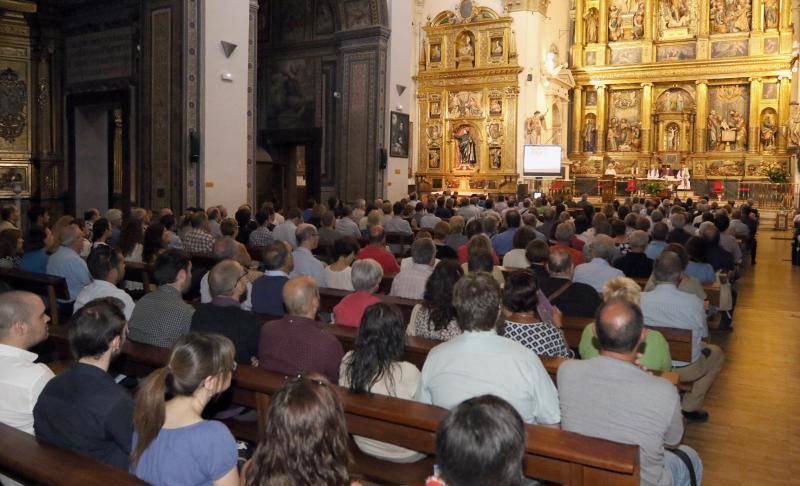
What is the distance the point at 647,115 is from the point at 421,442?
1082 inches

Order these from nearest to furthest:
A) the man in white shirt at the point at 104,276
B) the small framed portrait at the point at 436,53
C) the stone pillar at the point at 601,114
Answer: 1. the man in white shirt at the point at 104,276
2. the small framed portrait at the point at 436,53
3. the stone pillar at the point at 601,114

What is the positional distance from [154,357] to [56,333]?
1.11 metres

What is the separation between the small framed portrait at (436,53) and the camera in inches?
1085

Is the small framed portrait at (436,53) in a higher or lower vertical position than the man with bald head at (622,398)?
higher

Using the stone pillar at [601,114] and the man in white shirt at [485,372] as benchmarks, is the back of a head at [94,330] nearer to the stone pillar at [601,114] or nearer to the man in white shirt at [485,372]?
the man in white shirt at [485,372]

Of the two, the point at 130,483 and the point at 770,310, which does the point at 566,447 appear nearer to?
the point at 130,483

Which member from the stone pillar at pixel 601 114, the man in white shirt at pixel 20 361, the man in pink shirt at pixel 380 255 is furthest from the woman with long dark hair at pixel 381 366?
the stone pillar at pixel 601 114

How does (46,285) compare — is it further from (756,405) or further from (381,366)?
(756,405)

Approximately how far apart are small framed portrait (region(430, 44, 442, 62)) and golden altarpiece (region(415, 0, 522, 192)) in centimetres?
4

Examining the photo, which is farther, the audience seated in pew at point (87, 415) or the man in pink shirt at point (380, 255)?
the man in pink shirt at point (380, 255)

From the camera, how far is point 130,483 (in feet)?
7.87

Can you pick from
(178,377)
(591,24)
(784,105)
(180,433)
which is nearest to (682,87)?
(784,105)

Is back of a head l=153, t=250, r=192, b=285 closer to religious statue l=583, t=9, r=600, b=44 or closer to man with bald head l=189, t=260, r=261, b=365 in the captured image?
man with bald head l=189, t=260, r=261, b=365

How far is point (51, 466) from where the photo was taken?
2.52 metres
